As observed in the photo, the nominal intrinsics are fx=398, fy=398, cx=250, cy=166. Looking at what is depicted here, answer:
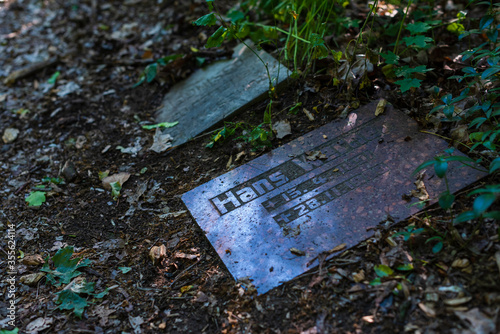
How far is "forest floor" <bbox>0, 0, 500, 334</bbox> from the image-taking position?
73.3 inches

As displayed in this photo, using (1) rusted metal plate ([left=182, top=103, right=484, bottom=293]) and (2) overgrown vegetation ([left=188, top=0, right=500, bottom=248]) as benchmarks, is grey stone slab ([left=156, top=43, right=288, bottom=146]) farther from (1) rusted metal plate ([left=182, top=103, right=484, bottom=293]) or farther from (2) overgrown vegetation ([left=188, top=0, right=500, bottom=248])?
(1) rusted metal plate ([left=182, top=103, right=484, bottom=293])

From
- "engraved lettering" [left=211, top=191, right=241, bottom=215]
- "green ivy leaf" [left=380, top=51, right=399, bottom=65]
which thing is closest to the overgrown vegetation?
"green ivy leaf" [left=380, top=51, right=399, bottom=65]

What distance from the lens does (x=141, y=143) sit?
128 inches

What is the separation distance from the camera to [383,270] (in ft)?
6.39

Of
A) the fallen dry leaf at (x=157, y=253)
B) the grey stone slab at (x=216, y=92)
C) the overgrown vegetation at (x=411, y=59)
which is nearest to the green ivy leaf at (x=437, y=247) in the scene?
the overgrown vegetation at (x=411, y=59)

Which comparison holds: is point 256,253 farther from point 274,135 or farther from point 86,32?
point 86,32

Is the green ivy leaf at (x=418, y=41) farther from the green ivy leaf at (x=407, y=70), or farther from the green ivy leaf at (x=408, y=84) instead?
the green ivy leaf at (x=408, y=84)

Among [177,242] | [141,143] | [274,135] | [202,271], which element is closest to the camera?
[202,271]

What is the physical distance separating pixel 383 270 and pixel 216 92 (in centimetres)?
203

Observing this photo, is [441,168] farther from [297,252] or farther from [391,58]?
[391,58]

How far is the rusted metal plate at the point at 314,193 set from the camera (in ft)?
6.95

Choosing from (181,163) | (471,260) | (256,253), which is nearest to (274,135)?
(181,163)

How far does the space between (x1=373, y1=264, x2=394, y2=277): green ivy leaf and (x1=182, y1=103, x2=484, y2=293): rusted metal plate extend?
0.18 metres

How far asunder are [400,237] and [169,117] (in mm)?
2136
